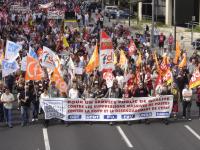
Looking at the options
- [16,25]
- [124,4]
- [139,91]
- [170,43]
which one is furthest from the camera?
[124,4]

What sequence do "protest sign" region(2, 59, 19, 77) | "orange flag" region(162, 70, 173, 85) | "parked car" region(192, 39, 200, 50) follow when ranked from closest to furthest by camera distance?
1. "protest sign" region(2, 59, 19, 77)
2. "orange flag" region(162, 70, 173, 85)
3. "parked car" region(192, 39, 200, 50)

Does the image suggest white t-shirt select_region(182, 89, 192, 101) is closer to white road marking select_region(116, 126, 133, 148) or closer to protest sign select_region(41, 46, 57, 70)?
white road marking select_region(116, 126, 133, 148)

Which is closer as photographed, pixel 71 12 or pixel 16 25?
pixel 16 25

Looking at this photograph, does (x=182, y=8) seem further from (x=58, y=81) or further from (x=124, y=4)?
(x=58, y=81)

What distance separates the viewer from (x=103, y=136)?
20938 millimetres

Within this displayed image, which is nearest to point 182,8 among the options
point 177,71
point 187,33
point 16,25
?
point 187,33

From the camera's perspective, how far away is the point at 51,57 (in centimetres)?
2430

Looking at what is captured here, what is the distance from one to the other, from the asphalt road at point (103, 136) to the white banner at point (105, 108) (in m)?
0.29

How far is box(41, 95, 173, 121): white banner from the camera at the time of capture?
22312 mm

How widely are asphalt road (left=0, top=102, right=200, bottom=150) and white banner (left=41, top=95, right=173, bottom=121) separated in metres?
0.29

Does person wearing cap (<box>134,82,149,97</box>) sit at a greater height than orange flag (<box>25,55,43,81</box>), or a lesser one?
lesser

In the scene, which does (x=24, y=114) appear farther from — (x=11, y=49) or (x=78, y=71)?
(x=78, y=71)

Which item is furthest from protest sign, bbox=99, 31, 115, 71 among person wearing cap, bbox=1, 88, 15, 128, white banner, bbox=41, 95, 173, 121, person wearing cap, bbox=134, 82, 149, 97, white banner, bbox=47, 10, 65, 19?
white banner, bbox=47, 10, 65, 19

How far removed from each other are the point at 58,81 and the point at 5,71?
2.36m
